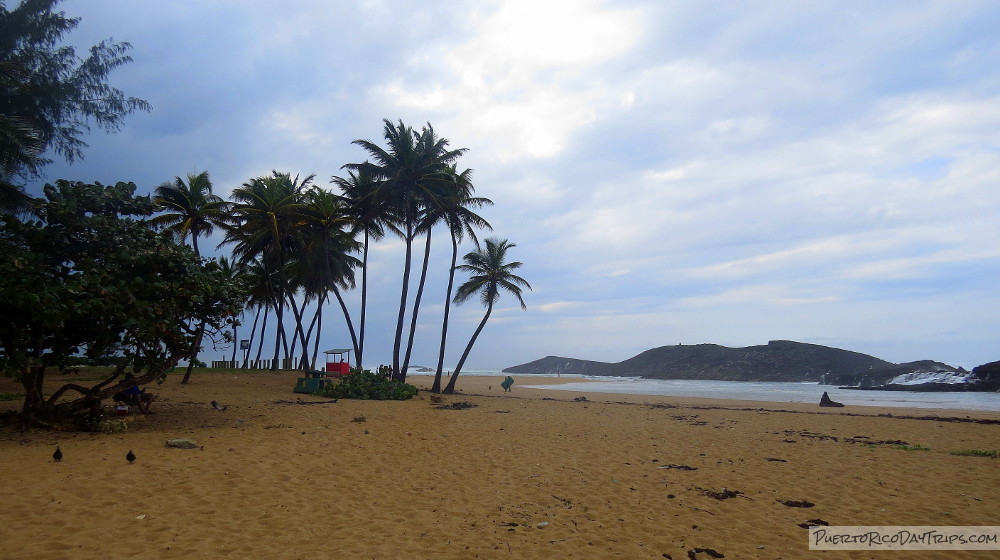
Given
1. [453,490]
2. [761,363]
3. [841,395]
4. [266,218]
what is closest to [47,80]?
[266,218]

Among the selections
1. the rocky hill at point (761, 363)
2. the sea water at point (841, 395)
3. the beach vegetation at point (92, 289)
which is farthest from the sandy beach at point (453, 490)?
the rocky hill at point (761, 363)

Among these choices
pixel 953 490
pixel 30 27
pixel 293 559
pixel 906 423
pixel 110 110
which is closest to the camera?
pixel 293 559

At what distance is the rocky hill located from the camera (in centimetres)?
6669

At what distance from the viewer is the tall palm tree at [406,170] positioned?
22.4 meters

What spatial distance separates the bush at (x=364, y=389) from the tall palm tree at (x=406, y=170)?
4279 mm

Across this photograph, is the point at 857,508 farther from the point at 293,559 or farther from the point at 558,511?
the point at 293,559

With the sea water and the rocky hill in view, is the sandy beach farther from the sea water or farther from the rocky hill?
the rocky hill

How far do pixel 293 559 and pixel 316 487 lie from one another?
86.5 inches

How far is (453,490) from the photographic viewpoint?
256 inches

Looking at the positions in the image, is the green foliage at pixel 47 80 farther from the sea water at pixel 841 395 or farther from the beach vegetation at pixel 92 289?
the sea water at pixel 841 395

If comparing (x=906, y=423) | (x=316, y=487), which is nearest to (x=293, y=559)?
(x=316, y=487)

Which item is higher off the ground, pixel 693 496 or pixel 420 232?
pixel 420 232

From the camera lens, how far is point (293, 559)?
4.25 m

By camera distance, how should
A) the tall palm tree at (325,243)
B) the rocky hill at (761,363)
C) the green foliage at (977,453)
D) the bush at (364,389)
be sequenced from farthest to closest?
the rocky hill at (761,363)
the tall palm tree at (325,243)
the bush at (364,389)
the green foliage at (977,453)
